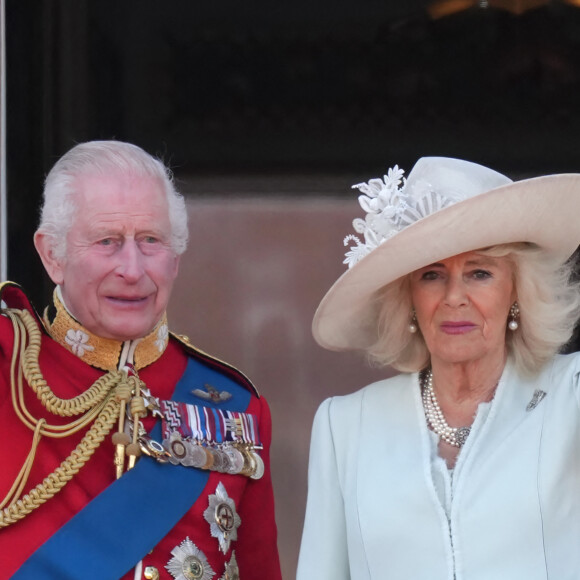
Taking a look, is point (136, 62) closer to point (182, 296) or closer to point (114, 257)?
point (182, 296)

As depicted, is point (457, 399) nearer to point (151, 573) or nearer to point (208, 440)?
point (208, 440)

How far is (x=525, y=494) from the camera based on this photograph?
2414 mm

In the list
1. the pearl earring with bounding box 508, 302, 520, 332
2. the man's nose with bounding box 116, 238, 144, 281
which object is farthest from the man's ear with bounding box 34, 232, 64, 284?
the pearl earring with bounding box 508, 302, 520, 332

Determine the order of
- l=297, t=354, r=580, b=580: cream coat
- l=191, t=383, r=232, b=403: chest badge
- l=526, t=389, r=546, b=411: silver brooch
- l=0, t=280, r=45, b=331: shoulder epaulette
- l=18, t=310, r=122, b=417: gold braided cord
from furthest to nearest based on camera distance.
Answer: l=191, t=383, r=232, b=403: chest badge
l=0, t=280, r=45, b=331: shoulder epaulette
l=18, t=310, r=122, b=417: gold braided cord
l=526, t=389, r=546, b=411: silver brooch
l=297, t=354, r=580, b=580: cream coat

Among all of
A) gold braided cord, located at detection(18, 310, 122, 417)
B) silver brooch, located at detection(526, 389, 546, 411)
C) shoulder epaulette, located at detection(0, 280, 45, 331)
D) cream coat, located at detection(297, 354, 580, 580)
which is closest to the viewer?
cream coat, located at detection(297, 354, 580, 580)

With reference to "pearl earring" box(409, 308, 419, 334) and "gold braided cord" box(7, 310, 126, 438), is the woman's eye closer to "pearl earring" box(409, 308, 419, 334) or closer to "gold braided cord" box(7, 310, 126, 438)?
"pearl earring" box(409, 308, 419, 334)

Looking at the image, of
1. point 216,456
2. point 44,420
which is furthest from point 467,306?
point 44,420

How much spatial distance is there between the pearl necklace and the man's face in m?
0.52

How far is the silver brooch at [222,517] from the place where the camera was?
2719 mm

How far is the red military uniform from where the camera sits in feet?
8.43

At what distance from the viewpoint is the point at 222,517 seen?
2.74 metres

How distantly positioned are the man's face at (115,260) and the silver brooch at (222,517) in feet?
1.11

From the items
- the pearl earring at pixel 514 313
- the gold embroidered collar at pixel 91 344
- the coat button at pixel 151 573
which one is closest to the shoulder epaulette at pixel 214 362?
the gold embroidered collar at pixel 91 344

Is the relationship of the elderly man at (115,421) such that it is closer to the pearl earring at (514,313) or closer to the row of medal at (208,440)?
the row of medal at (208,440)
